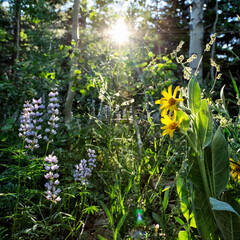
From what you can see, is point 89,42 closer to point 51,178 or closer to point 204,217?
point 51,178

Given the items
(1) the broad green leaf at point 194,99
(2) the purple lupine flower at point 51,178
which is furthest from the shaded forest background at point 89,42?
(2) the purple lupine flower at point 51,178

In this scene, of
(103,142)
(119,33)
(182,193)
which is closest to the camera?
(182,193)

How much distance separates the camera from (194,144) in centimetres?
86

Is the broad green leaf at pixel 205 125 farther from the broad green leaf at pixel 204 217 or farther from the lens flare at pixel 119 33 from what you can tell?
the lens flare at pixel 119 33

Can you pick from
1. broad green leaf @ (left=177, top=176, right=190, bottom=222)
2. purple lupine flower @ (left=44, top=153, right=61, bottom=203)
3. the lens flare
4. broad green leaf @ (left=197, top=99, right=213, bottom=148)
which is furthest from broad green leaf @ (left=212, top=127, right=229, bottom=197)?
the lens flare

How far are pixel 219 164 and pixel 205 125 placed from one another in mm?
183

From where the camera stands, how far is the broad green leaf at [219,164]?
86 cm

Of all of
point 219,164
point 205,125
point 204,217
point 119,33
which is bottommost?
point 204,217

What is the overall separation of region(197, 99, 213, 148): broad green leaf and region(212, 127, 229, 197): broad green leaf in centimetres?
6

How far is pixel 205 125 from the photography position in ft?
2.86

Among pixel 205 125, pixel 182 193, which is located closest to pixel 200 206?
pixel 182 193

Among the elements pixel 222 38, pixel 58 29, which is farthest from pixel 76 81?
pixel 58 29

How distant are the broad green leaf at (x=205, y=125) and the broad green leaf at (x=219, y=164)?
62 mm

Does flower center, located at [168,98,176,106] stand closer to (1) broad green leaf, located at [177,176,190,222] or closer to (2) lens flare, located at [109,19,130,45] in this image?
(1) broad green leaf, located at [177,176,190,222]
